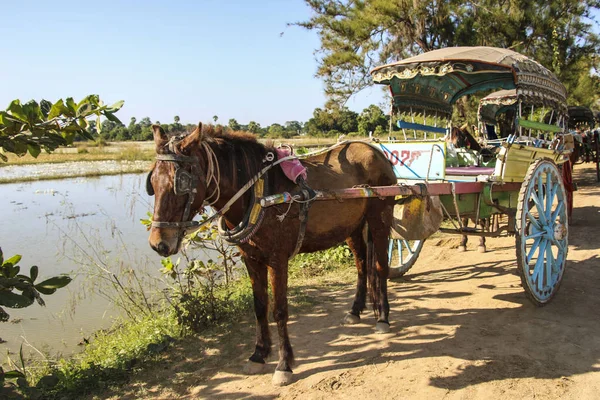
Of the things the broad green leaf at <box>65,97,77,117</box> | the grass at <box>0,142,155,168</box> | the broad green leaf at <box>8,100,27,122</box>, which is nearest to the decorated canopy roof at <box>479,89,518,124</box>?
the broad green leaf at <box>65,97,77,117</box>

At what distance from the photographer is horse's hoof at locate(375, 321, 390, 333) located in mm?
4147

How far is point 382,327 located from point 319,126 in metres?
27.3

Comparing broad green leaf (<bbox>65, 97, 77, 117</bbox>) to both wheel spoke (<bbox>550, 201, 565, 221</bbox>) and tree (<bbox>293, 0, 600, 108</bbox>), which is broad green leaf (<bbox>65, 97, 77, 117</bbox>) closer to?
wheel spoke (<bbox>550, 201, 565, 221</bbox>)

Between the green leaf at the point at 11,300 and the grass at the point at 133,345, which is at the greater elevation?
the green leaf at the point at 11,300

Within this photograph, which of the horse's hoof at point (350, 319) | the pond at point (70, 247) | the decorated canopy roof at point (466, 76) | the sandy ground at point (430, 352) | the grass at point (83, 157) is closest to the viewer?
the sandy ground at point (430, 352)

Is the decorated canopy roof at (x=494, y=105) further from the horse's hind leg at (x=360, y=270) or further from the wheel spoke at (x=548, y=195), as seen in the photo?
the horse's hind leg at (x=360, y=270)

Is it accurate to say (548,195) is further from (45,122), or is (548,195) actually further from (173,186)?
(45,122)

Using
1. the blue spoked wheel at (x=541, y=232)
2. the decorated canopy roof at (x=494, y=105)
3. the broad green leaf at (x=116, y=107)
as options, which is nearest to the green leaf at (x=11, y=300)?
the broad green leaf at (x=116, y=107)

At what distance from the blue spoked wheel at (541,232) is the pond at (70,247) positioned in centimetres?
413

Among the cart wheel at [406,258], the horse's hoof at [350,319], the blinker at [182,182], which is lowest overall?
the horse's hoof at [350,319]

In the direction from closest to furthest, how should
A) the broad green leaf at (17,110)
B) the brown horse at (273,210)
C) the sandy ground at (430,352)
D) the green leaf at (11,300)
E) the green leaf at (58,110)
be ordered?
the green leaf at (11,300), the brown horse at (273,210), the broad green leaf at (17,110), the green leaf at (58,110), the sandy ground at (430,352)

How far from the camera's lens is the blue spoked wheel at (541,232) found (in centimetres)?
414

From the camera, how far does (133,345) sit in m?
4.07

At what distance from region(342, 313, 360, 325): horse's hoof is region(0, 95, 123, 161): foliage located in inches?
111
